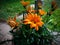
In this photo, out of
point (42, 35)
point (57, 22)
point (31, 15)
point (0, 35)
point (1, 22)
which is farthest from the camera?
point (1, 22)

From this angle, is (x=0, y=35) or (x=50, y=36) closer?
(x=50, y=36)

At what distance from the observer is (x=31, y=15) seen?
199cm

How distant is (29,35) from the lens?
211cm

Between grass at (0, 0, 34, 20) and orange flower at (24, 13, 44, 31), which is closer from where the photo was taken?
orange flower at (24, 13, 44, 31)

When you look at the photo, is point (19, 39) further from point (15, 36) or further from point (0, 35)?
point (0, 35)

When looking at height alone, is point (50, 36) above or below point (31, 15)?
below

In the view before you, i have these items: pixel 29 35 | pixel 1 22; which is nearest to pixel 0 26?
pixel 1 22

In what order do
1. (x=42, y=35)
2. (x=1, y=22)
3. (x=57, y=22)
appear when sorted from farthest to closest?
(x=1, y=22), (x=57, y=22), (x=42, y=35)

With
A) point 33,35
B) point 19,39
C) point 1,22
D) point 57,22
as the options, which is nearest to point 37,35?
point 33,35

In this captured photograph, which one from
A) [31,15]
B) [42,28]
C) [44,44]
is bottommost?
[44,44]

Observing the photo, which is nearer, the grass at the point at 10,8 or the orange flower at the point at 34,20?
the orange flower at the point at 34,20

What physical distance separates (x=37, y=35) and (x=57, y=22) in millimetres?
986

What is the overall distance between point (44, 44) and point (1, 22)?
1.34m

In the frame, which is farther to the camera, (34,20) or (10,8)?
(10,8)
